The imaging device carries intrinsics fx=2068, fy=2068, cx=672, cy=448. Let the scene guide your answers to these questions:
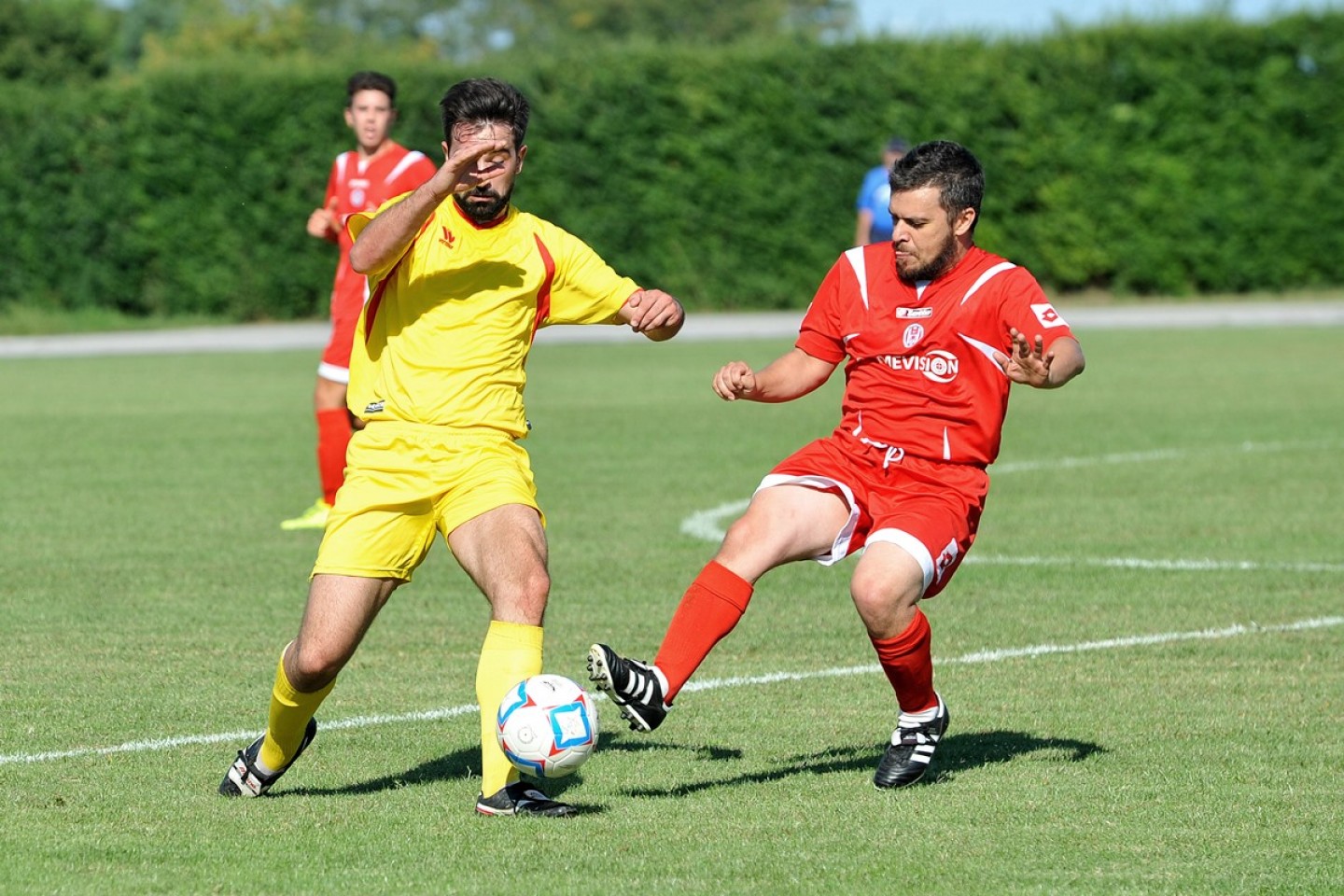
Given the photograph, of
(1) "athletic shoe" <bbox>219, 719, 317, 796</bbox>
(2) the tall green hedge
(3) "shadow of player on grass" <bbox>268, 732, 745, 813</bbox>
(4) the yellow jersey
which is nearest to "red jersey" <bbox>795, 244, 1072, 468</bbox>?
(4) the yellow jersey

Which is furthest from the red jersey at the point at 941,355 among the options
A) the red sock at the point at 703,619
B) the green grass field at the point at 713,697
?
the green grass field at the point at 713,697

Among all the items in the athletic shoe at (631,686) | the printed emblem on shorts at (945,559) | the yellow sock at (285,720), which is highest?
the printed emblem on shorts at (945,559)

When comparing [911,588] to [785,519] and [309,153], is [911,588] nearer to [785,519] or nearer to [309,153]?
[785,519]

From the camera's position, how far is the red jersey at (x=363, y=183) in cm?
1140

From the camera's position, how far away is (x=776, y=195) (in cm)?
3294

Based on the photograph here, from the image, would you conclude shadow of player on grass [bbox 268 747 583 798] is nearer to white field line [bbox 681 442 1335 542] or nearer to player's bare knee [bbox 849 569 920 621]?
player's bare knee [bbox 849 569 920 621]

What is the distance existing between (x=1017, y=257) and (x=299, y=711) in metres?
28.5

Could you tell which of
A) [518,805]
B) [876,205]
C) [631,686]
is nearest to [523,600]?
[631,686]

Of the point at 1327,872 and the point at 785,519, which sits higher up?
the point at 785,519

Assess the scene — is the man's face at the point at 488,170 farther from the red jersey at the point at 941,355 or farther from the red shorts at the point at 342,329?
the red shorts at the point at 342,329

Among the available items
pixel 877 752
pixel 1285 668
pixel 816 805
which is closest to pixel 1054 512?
pixel 1285 668

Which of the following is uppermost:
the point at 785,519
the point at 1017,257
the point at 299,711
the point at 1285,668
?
the point at 785,519

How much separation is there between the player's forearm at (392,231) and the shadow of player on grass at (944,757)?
1678mm

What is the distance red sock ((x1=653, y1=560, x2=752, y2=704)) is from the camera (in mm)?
5953
